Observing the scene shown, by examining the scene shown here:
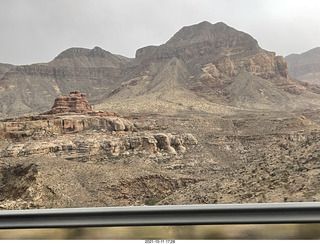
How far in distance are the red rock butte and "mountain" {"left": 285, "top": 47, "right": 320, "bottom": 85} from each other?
11932 centimetres

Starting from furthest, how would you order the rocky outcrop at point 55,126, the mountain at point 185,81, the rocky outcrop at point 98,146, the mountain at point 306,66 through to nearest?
the mountain at point 306,66 → the mountain at point 185,81 → the rocky outcrop at point 55,126 → the rocky outcrop at point 98,146

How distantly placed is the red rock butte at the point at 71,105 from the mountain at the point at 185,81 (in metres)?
8.46

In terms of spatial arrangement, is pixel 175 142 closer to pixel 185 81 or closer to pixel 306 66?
pixel 185 81

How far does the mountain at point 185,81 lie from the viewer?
66625mm

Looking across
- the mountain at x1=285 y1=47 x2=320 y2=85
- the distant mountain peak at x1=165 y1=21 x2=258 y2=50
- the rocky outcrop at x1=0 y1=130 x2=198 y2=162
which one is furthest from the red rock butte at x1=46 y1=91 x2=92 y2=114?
the mountain at x1=285 y1=47 x2=320 y2=85

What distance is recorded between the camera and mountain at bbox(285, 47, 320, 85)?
14140 centimetres

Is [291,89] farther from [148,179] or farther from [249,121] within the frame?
[148,179]

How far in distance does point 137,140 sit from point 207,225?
93.6 ft

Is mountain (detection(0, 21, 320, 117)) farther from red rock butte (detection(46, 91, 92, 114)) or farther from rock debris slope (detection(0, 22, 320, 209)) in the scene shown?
red rock butte (detection(46, 91, 92, 114))

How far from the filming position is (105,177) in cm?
2267

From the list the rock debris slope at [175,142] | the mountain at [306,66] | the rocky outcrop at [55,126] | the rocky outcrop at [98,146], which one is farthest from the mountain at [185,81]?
the mountain at [306,66]

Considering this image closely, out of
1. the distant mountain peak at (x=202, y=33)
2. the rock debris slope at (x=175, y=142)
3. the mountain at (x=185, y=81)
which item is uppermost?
the distant mountain peak at (x=202, y=33)

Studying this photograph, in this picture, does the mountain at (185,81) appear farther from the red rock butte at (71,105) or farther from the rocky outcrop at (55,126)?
the rocky outcrop at (55,126)

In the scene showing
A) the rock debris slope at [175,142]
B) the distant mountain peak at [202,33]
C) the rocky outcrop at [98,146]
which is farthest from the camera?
the distant mountain peak at [202,33]
